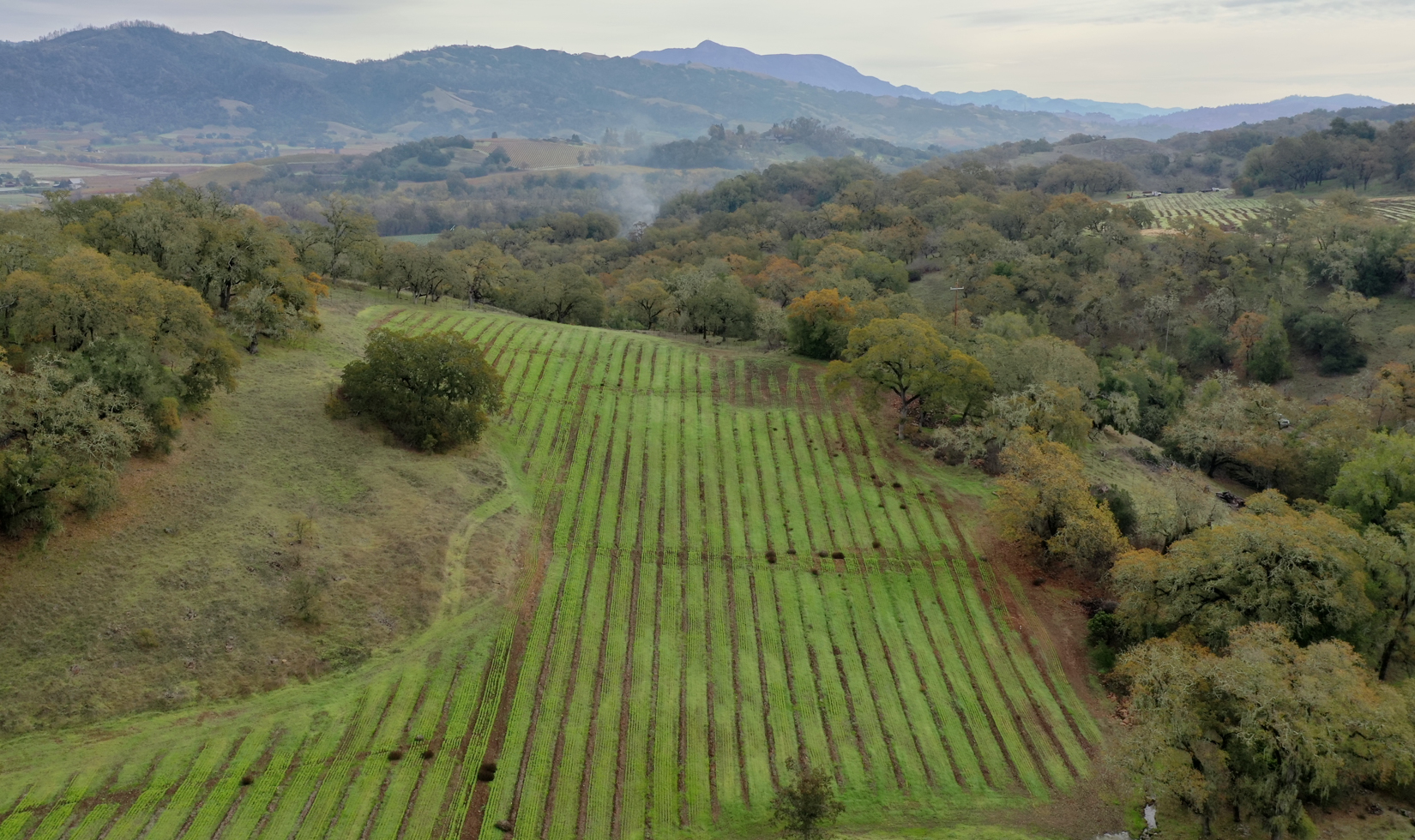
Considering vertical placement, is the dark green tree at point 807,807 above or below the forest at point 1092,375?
below

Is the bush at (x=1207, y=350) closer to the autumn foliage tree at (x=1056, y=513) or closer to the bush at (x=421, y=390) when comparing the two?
the autumn foliage tree at (x=1056, y=513)

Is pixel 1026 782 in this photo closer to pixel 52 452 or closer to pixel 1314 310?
pixel 52 452

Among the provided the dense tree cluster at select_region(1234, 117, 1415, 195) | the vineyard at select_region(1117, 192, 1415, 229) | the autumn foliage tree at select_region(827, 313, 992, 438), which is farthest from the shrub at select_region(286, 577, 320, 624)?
the dense tree cluster at select_region(1234, 117, 1415, 195)

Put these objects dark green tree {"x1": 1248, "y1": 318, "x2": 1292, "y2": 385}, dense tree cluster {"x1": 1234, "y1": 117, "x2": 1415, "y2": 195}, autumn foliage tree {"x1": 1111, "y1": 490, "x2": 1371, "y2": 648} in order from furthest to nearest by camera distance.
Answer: dense tree cluster {"x1": 1234, "y1": 117, "x2": 1415, "y2": 195} → dark green tree {"x1": 1248, "y1": 318, "x2": 1292, "y2": 385} → autumn foliage tree {"x1": 1111, "y1": 490, "x2": 1371, "y2": 648}

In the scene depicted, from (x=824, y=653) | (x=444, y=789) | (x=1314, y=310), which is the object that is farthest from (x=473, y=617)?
(x=1314, y=310)

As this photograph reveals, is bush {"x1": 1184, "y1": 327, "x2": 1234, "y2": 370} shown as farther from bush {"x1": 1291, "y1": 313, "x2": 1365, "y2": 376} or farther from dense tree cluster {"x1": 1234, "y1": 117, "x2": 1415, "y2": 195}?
→ dense tree cluster {"x1": 1234, "y1": 117, "x2": 1415, "y2": 195}

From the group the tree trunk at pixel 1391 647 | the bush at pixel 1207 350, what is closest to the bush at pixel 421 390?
the tree trunk at pixel 1391 647
